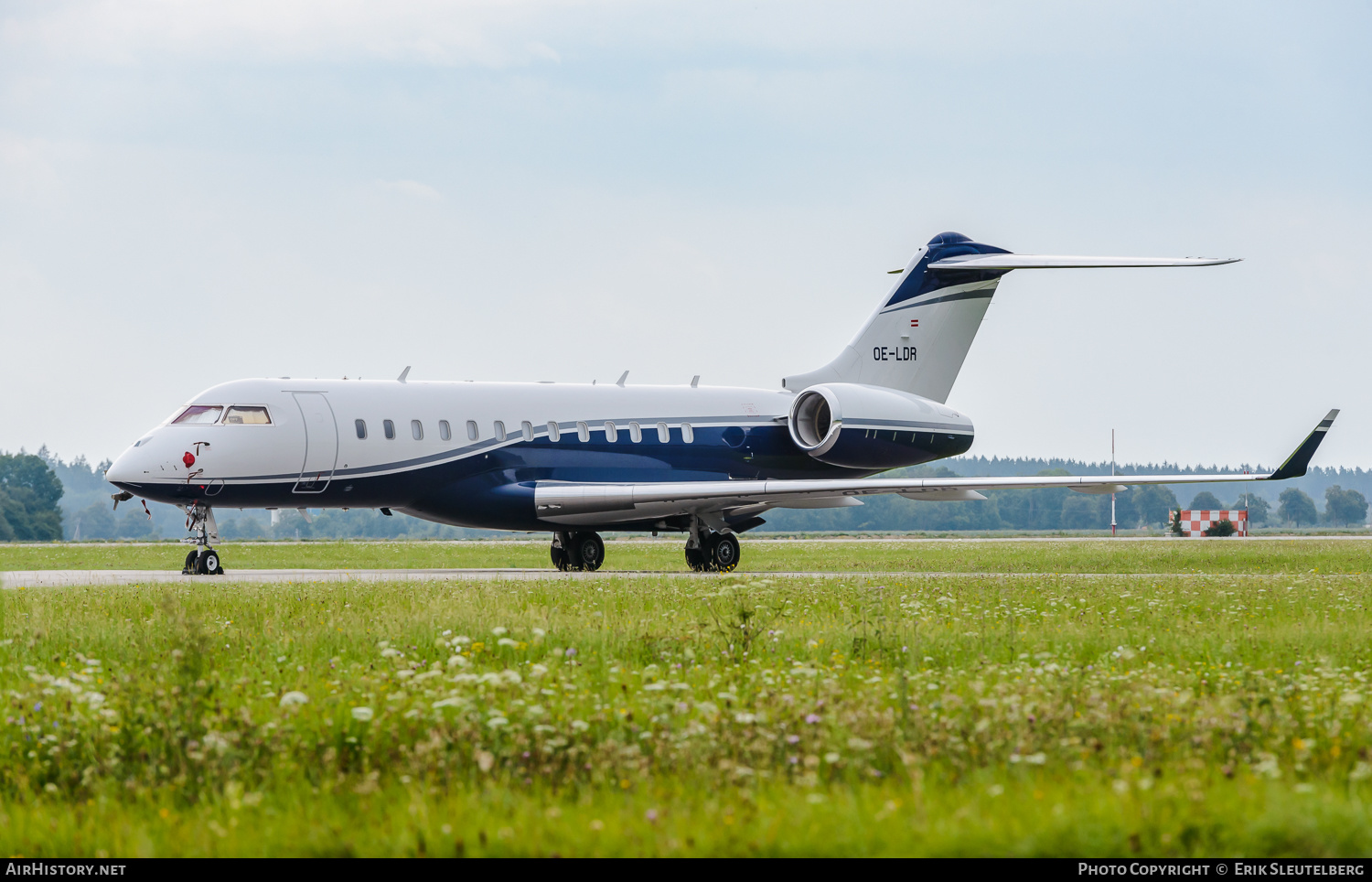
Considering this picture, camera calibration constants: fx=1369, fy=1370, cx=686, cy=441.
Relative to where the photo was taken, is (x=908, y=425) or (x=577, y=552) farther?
(x=908, y=425)

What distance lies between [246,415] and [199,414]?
76 cm

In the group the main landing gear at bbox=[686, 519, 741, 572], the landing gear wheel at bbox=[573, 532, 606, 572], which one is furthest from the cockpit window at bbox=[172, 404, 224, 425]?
the main landing gear at bbox=[686, 519, 741, 572]

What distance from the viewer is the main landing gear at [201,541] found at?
22953 millimetres

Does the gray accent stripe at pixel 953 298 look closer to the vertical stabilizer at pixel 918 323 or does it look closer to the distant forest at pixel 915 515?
the vertical stabilizer at pixel 918 323

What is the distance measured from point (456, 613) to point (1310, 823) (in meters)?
8.98

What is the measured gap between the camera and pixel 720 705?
7.17 m

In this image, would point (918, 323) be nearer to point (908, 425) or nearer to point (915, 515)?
point (908, 425)

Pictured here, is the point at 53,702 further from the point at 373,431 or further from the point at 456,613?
the point at 373,431

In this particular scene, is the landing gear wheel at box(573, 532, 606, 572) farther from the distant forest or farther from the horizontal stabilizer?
the distant forest

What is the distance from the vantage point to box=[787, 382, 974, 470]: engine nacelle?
27766 mm

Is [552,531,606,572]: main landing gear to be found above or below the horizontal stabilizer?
below

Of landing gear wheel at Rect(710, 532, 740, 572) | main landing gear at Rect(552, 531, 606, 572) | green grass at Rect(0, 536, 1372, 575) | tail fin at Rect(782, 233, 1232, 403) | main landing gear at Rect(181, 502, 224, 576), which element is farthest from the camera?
tail fin at Rect(782, 233, 1232, 403)

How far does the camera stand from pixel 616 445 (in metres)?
27.1

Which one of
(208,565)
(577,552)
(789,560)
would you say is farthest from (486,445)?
(789,560)
